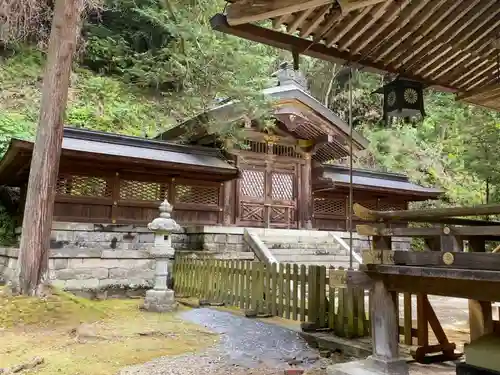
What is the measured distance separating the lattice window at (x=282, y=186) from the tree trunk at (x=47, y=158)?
8.32m

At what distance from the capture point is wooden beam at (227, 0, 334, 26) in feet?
9.79

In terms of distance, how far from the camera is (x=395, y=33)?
147 inches

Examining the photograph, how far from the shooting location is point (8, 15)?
1465 cm

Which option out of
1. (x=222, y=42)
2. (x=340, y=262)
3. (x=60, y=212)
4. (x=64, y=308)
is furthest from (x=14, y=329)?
(x=222, y=42)

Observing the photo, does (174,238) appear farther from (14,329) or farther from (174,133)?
(14,329)

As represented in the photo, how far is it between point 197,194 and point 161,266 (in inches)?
200

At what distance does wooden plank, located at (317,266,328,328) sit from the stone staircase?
17.9 ft

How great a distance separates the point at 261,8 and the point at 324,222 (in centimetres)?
1392

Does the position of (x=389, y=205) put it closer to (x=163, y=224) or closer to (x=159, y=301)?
(x=163, y=224)

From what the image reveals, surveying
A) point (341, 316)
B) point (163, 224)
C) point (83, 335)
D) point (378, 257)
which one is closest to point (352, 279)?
point (378, 257)

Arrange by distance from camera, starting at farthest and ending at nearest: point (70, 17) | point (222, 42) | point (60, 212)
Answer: point (222, 42) < point (60, 212) < point (70, 17)

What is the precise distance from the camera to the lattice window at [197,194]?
44.3 ft

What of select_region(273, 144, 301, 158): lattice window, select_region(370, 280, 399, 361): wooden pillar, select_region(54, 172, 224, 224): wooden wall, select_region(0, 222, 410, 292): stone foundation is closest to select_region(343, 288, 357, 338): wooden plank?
select_region(370, 280, 399, 361): wooden pillar

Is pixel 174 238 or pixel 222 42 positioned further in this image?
pixel 222 42
